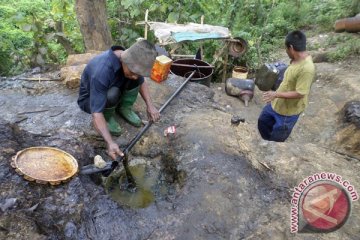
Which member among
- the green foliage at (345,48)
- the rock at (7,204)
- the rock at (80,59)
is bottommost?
the green foliage at (345,48)

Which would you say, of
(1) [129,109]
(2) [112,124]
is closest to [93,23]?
(1) [129,109]

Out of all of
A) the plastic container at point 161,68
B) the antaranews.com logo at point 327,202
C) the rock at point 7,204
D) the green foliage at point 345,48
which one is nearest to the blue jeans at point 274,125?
Result: the antaranews.com logo at point 327,202

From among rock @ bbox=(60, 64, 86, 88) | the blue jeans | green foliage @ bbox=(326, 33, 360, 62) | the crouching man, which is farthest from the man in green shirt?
green foliage @ bbox=(326, 33, 360, 62)

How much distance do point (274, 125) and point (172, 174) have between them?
1.62 meters

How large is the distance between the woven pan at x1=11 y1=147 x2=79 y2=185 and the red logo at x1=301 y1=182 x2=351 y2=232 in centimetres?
228

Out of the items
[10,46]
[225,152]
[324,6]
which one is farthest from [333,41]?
[10,46]

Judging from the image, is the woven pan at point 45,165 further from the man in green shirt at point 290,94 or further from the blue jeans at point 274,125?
the blue jeans at point 274,125

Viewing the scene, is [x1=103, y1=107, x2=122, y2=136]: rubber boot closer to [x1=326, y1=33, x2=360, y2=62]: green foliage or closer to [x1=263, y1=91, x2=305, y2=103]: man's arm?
[x1=263, y1=91, x2=305, y2=103]: man's arm

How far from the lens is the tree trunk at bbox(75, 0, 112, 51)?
5699 millimetres

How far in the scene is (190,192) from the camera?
355 centimetres

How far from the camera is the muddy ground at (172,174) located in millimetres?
3043

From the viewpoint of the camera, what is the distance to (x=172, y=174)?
407 centimetres

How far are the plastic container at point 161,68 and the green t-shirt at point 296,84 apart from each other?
230 centimetres

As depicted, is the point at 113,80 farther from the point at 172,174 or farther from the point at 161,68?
the point at 161,68
